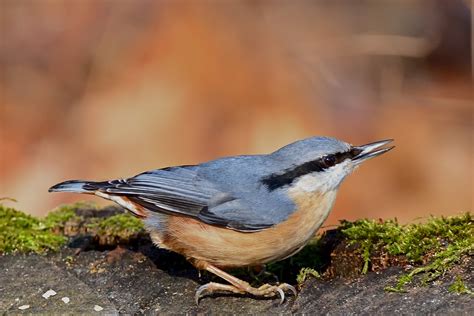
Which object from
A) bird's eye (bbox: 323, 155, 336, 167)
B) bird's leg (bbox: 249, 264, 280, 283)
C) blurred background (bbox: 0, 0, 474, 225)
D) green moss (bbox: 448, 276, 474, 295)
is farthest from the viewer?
blurred background (bbox: 0, 0, 474, 225)

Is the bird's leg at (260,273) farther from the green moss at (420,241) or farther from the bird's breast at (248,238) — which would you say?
the green moss at (420,241)

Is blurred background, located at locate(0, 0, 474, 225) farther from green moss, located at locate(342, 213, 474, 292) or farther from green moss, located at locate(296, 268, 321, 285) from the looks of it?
green moss, located at locate(296, 268, 321, 285)

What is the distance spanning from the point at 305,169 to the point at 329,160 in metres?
0.12

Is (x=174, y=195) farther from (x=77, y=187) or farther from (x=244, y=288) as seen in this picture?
(x=244, y=288)

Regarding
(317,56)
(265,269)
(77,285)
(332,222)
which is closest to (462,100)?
(317,56)

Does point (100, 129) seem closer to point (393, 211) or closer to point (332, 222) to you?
point (332, 222)

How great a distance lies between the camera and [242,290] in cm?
367

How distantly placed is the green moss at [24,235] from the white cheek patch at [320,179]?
125 cm

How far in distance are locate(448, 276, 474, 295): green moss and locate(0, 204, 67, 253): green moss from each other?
1.96 meters

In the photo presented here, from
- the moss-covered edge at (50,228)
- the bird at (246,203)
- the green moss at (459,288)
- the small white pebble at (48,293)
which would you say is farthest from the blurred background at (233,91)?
the green moss at (459,288)

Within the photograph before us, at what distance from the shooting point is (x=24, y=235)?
4109 millimetres

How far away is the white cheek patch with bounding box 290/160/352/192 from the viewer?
3920mm

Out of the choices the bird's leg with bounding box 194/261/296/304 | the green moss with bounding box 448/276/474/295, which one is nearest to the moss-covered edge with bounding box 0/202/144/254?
the bird's leg with bounding box 194/261/296/304

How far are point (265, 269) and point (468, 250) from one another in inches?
44.7
